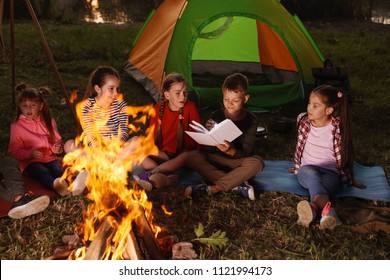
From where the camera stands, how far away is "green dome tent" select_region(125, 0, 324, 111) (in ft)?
20.5

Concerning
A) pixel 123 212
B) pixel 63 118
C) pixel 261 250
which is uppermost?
pixel 63 118

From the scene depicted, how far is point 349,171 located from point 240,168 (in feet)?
3.17

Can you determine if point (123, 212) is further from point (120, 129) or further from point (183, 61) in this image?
point (183, 61)

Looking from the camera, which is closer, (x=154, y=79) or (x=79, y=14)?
(x=154, y=79)

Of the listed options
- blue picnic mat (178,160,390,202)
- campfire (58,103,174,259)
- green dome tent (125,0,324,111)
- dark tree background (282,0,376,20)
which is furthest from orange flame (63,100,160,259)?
dark tree background (282,0,376,20)

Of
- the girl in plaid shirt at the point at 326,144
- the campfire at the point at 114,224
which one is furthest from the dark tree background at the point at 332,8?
the campfire at the point at 114,224

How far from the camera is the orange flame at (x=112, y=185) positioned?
3.09m

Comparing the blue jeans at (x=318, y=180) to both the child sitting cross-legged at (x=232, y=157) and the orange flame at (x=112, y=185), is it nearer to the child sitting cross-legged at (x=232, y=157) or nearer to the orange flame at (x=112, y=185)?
the child sitting cross-legged at (x=232, y=157)

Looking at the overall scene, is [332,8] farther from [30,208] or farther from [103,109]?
[30,208]

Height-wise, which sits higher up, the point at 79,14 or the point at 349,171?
the point at 79,14

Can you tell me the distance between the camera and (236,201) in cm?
417

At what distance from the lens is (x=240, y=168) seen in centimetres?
432

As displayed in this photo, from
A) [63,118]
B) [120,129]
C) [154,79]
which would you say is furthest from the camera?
[154,79]
